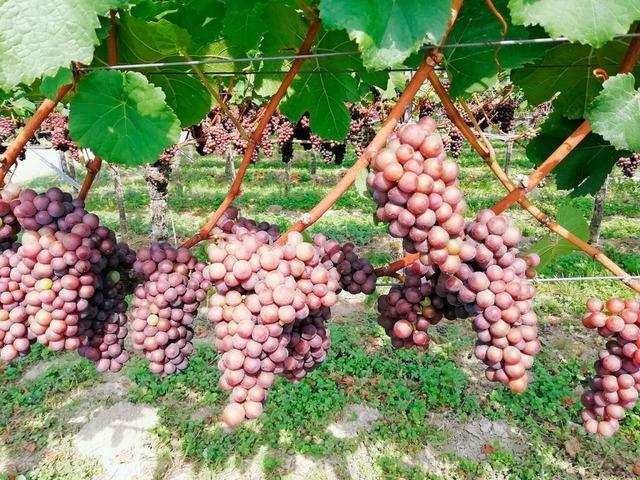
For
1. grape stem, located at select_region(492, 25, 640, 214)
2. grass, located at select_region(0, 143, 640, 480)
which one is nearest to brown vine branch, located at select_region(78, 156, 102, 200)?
grape stem, located at select_region(492, 25, 640, 214)

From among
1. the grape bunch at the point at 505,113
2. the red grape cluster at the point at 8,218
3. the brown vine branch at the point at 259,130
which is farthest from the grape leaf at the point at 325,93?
the grape bunch at the point at 505,113

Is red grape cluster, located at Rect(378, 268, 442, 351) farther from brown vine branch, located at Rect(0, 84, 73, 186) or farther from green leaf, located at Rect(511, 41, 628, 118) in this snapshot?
brown vine branch, located at Rect(0, 84, 73, 186)

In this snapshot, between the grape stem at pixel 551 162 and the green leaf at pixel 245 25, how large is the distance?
822mm

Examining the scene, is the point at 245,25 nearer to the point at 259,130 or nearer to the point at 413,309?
the point at 259,130

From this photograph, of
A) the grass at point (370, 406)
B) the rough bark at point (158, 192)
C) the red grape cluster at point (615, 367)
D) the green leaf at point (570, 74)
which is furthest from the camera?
the rough bark at point (158, 192)

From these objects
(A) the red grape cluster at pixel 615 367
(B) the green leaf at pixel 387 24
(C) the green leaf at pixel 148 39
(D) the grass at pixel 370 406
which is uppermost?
(C) the green leaf at pixel 148 39

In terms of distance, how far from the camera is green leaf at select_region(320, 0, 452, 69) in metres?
0.87

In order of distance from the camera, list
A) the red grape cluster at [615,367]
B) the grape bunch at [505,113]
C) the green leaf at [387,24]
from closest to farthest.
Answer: the green leaf at [387,24] < the red grape cluster at [615,367] < the grape bunch at [505,113]

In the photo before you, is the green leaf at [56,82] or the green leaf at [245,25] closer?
the green leaf at [56,82]

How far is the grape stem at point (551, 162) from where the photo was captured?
107cm

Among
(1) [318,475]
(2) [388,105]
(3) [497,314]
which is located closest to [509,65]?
(3) [497,314]

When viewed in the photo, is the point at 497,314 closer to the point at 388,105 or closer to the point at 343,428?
the point at 343,428

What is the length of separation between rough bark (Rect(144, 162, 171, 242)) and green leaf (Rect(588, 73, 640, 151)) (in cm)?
537

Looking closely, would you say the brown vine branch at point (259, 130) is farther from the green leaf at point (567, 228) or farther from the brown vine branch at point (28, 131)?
the green leaf at point (567, 228)
